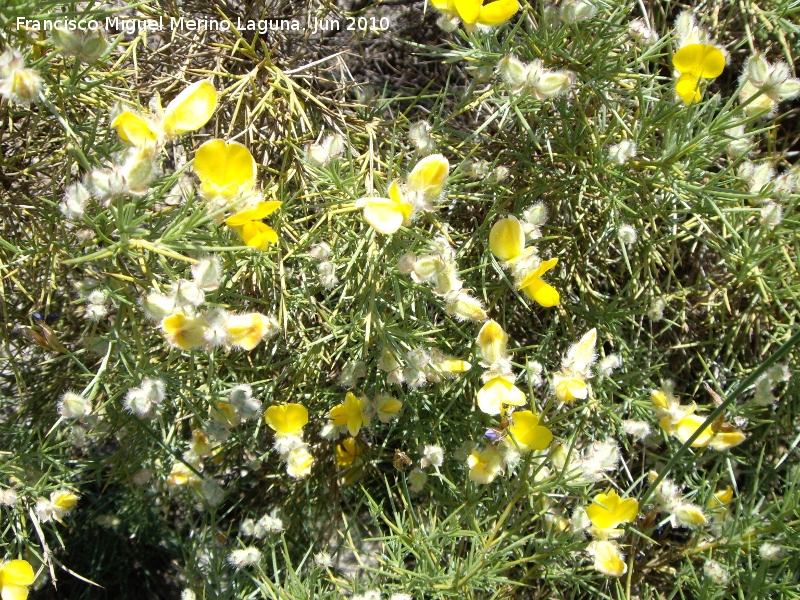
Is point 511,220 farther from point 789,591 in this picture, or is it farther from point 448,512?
point 789,591

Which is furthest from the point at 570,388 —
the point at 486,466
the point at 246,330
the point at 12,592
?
the point at 12,592

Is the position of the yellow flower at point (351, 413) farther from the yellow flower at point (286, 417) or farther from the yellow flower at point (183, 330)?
the yellow flower at point (183, 330)

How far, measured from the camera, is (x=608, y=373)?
1308mm

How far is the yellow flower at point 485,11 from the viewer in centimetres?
97

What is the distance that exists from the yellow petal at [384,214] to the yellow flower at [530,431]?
44cm

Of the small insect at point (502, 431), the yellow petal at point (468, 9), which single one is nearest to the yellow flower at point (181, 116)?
the yellow petal at point (468, 9)

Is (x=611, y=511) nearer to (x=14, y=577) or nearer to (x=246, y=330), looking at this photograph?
(x=246, y=330)

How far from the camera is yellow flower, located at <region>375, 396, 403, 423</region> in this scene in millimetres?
1248

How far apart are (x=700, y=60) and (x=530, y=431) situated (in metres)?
0.70

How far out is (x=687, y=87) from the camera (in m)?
1.08

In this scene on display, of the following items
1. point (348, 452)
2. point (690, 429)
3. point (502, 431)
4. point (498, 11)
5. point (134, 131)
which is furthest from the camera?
point (348, 452)

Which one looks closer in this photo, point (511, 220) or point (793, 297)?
point (511, 220)

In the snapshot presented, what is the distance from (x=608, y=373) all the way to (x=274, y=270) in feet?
2.32

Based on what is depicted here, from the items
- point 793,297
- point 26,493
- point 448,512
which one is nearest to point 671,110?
point 793,297
